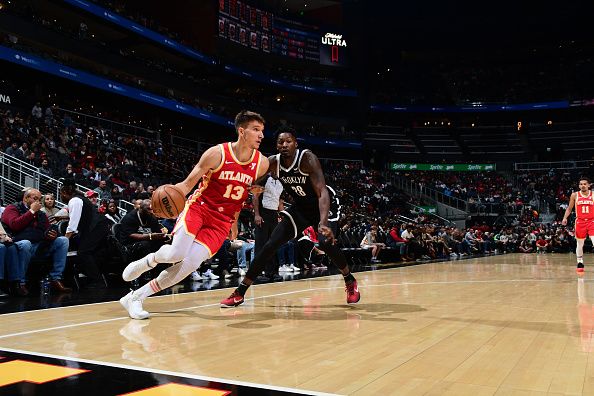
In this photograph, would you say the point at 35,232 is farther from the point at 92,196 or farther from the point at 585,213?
the point at 585,213

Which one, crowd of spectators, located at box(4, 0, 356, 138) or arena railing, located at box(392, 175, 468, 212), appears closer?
crowd of spectators, located at box(4, 0, 356, 138)

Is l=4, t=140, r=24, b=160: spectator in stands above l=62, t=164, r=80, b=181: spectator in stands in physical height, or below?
above

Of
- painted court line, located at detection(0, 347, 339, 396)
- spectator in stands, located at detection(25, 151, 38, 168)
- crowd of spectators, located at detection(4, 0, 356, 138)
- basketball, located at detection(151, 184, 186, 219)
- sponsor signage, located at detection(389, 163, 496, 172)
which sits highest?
crowd of spectators, located at detection(4, 0, 356, 138)

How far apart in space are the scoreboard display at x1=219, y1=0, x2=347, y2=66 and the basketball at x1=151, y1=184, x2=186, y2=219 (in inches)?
1161

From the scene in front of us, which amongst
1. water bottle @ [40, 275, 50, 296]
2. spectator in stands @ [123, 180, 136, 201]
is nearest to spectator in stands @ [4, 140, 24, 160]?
spectator in stands @ [123, 180, 136, 201]

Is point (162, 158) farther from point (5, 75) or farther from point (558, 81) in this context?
point (558, 81)

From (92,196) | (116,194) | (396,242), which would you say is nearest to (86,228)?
(92,196)

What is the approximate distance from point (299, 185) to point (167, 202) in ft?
5.16

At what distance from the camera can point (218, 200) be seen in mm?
4562

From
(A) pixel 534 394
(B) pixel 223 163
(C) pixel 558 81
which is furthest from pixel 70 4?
(C) pixel 558 81

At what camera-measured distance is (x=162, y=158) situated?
2316 centimetres

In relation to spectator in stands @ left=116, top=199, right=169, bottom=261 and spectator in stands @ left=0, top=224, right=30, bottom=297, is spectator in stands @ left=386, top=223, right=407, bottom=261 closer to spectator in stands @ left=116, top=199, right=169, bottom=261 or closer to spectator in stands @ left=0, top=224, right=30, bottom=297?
spectator in stands @ left=116, top=199, right=169, bottom=261

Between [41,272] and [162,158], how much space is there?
1671 cm

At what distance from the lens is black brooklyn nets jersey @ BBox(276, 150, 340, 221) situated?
5.09 meters
